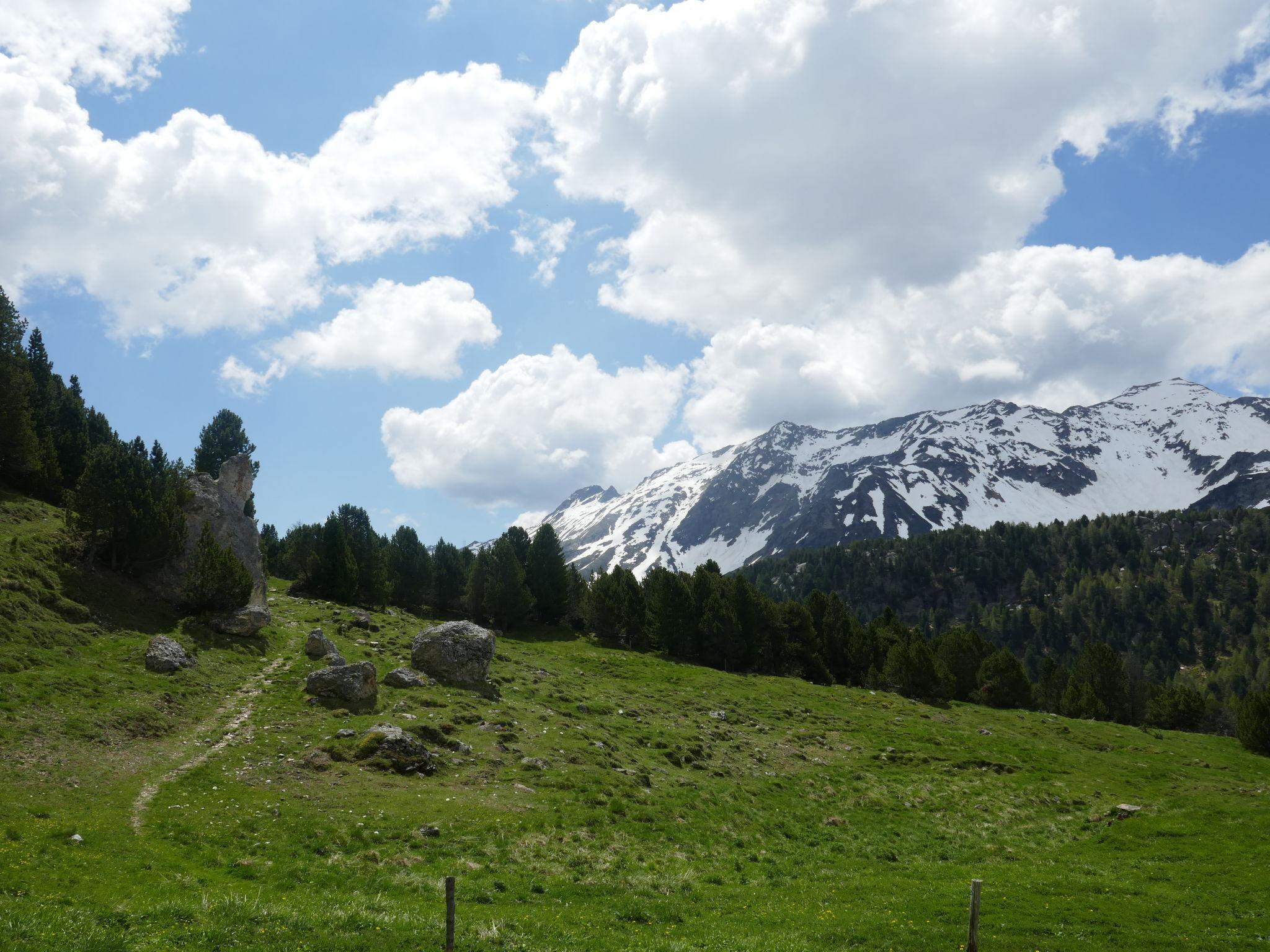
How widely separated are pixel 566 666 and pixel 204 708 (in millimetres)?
41104

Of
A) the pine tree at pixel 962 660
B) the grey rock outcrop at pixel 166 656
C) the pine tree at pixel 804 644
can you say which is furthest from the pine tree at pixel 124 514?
Result: the pine tree at pixel 962 660

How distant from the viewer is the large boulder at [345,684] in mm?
41344

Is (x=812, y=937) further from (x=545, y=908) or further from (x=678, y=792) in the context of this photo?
(x=678, y=792)

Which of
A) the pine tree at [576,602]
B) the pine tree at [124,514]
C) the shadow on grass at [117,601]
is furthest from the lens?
the pine tree at [576,602]

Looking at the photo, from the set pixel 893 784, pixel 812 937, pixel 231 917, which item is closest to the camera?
pixel 231 917

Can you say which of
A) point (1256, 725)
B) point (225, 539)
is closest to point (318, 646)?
point (225, 539)

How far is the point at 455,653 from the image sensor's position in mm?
50375

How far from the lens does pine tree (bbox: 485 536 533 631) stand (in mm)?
99000

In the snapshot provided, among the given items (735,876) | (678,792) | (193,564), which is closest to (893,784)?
(678,792)

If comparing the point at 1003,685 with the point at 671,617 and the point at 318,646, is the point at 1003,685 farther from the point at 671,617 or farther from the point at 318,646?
the point at 318,646

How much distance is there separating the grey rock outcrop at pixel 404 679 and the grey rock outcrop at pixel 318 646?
6.01m

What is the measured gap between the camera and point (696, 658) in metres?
98.1

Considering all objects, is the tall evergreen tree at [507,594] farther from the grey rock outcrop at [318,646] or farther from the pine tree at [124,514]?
the pine tree at [124,514]

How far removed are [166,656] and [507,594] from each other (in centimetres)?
6057
